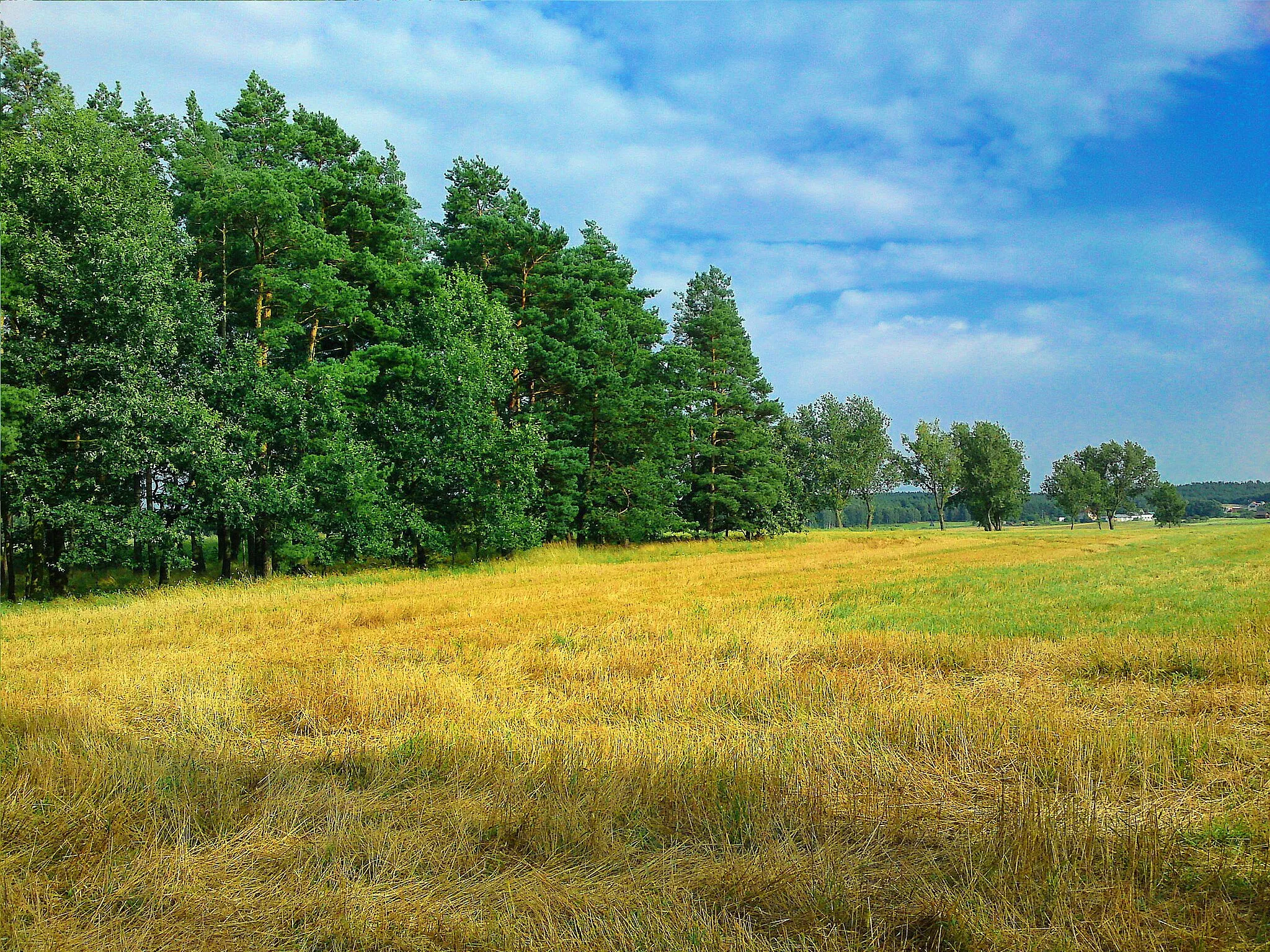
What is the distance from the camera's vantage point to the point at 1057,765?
5.15 meters

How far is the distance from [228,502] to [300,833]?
20125 millimetres

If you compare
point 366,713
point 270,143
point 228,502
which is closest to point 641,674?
point 366,713

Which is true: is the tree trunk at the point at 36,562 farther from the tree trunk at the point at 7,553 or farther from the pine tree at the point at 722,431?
the pine tree at the point at 722,431

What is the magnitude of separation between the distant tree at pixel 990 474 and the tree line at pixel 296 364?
5421 centimetres

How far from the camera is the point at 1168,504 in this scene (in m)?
92.6

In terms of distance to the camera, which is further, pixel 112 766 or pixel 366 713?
pixel 366 713

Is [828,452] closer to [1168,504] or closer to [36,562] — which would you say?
[1168,504]

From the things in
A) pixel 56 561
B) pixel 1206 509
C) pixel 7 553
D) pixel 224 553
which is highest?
pixel 7 553

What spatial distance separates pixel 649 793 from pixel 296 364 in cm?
2588

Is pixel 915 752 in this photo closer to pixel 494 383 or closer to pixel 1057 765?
pixel 1057 765

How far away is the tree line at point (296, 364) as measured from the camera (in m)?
19.3

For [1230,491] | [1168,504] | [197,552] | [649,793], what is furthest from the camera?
[1230,491]

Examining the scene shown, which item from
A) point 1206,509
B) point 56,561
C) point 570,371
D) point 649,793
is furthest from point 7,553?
point 1206,509

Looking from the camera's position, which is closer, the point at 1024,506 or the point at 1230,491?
the point at 1024,506
